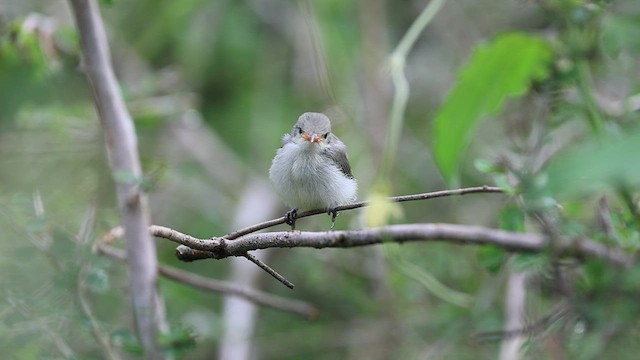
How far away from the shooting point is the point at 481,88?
1.58 meters

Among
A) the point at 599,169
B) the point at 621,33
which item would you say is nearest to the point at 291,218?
the point at 621,33

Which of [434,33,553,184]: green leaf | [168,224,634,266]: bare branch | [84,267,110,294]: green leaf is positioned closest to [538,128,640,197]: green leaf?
[168,224,634,266]: bare branch

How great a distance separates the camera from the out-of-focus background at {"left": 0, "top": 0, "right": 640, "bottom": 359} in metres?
2.46

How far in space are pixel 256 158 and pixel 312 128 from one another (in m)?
2.47

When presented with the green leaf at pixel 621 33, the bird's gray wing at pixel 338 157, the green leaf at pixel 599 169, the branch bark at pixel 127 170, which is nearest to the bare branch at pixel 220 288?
the branch bark at pixel 127 170

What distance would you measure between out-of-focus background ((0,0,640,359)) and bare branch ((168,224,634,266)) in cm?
84

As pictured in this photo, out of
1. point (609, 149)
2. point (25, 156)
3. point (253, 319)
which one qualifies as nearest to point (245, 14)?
point (25, 156)

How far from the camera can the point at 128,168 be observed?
247cm

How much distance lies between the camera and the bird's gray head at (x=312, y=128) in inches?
97.0

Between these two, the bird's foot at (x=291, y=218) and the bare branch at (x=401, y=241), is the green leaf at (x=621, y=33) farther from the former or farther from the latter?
the bird's foot at (x=291, y=218)

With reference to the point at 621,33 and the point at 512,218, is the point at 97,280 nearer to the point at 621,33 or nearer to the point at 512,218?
the point at 512,218

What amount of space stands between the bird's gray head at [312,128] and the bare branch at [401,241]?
101 centimetres

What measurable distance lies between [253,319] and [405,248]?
100 cm

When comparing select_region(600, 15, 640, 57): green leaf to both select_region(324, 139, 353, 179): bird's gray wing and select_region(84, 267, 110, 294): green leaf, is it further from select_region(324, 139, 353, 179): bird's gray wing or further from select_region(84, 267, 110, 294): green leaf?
select_region(84, 267, 110, 294): green leaf
